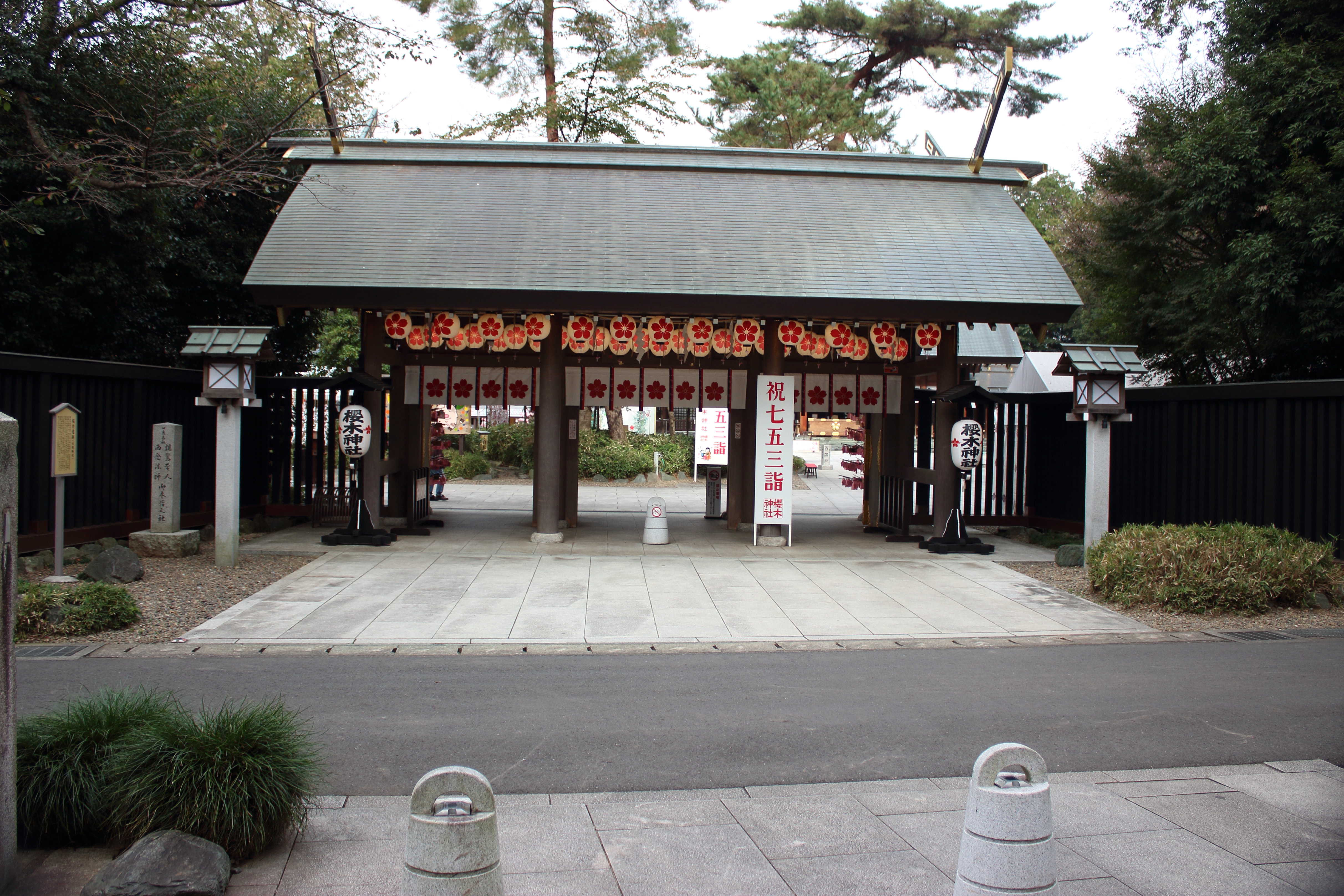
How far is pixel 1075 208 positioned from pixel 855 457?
1363 centimetres

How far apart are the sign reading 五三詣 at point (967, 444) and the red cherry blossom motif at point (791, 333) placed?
2.88m

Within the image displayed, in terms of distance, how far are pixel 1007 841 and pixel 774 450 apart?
36.7 ft

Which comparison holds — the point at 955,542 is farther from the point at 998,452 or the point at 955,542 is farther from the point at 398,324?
the point at 398,324

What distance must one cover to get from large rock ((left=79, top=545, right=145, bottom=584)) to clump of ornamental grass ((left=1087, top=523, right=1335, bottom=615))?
446 inches

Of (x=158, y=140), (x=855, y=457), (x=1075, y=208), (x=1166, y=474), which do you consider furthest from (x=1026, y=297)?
(x=1075, y=208)

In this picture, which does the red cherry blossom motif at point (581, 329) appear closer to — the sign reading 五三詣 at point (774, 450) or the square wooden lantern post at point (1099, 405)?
the sign reading 五三詣 at point (774, 450)

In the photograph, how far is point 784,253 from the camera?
46.9 ft

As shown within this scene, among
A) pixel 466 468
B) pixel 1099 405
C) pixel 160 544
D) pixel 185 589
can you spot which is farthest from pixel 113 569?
pixel 466 468

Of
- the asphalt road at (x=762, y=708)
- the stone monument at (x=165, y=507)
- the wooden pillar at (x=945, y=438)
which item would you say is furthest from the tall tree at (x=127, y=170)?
the wooden pillar at (x=945, y=438)

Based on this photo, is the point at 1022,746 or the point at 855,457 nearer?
the point at 1022,746

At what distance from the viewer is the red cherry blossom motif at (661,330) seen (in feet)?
47.1

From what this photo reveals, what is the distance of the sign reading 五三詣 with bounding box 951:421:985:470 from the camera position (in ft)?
45.6

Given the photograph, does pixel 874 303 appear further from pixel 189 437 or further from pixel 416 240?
pixel 189 437

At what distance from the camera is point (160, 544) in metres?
12.2
